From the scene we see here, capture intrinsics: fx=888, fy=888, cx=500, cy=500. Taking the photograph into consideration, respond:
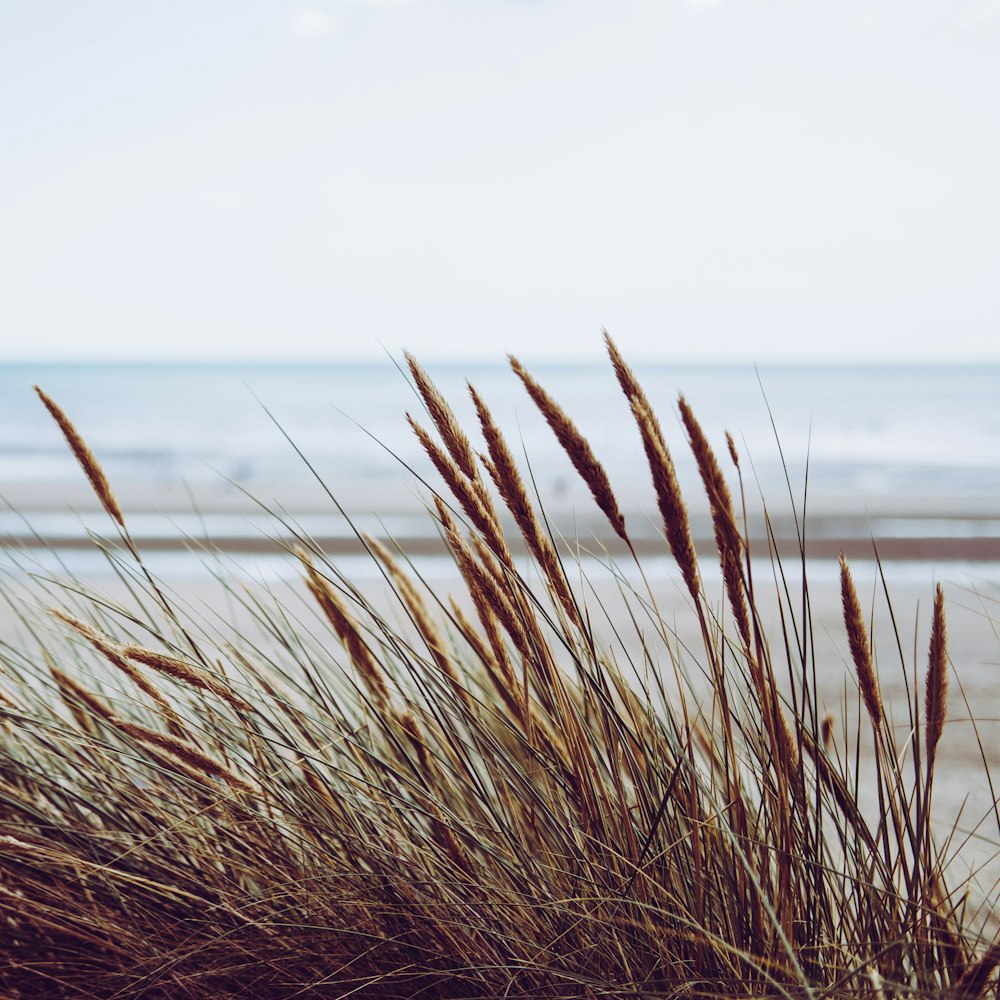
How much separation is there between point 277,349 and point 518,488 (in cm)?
2540

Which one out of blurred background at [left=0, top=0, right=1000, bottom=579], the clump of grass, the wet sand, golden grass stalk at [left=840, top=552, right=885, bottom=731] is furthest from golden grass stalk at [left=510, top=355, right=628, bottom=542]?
blurred background at [left=0, top=0, right=1000, bottom=579]

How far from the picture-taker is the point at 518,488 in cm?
45

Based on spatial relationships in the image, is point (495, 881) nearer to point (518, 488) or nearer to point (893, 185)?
point (518, 488)

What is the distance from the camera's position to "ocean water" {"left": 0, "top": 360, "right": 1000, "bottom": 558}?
505 centimetres

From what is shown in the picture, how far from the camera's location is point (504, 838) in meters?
0.50

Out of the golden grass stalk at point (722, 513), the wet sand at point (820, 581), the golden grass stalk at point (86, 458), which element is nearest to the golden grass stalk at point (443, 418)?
the golden grass stalk at point (722, 513)

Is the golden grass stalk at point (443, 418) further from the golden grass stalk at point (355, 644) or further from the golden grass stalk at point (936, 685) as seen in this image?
the golden grass stalk at point (936, 685)

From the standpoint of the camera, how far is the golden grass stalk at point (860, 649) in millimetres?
447

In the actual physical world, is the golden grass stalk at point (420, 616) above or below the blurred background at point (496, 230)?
below

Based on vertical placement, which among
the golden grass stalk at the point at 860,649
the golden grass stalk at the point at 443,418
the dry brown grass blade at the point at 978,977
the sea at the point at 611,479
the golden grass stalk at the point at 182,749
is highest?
the sea at the point at 611,479

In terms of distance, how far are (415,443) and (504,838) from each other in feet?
26.6

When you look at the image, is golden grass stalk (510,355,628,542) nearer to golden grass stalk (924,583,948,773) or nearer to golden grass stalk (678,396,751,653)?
golden grass stalk (678,396,751,653)

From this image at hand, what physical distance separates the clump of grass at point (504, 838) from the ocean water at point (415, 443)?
0.26ft

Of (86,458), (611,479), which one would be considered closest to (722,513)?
(86,458)
